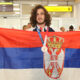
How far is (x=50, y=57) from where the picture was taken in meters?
2.49

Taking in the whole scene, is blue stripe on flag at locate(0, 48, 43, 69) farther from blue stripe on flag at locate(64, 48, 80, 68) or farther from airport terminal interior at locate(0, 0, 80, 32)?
airport terminal interior at locate(0, 0, 80, 32)

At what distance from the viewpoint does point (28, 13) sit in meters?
9.91

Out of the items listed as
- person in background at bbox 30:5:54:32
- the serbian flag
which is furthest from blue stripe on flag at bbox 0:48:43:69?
person in background at bbox 30:5:54:32

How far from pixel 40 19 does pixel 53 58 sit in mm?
501

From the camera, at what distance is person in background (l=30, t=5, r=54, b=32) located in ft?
8.30

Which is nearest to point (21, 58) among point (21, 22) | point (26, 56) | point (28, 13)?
point (26, 56)

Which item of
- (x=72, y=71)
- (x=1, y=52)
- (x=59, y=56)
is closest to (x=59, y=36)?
(x=59, y=56)

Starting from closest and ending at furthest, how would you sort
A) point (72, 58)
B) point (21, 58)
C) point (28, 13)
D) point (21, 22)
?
1. point (21, 58)
2. point (72, 58)
3. point (21, 22)
4. point (28, 13)

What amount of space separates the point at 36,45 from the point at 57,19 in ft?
24.6

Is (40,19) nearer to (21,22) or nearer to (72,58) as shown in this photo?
(72,58)

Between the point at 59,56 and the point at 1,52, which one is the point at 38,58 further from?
the point at 1,52

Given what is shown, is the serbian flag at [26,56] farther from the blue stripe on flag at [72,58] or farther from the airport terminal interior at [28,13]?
the airport terminal interior at [28,13]

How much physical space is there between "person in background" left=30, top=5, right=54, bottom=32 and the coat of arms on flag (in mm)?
167

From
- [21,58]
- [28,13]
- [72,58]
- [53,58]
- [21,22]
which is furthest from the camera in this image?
[28,13]
